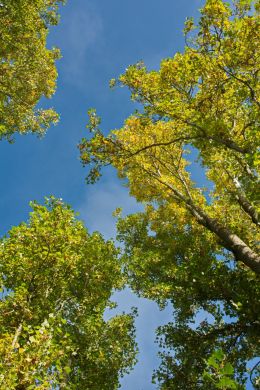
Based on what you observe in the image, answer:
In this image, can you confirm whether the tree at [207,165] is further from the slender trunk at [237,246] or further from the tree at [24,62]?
the tree at [24,62]

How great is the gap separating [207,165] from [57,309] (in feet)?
31.4

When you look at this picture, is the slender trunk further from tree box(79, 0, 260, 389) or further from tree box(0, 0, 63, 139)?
tree box(0, 0, 63, 139)

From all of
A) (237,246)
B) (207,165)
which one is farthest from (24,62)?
(237,246)

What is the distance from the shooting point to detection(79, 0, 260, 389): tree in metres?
13.0

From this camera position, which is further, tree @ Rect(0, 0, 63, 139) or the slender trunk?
tree @ Rect(0, 0, 63, 139)

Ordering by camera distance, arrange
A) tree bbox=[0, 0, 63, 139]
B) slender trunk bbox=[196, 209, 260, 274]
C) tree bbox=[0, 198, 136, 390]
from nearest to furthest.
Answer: tree bbox=[0, 198, 136, 390] → slender trunk bbox=[196, 209, 260, 274] → tree bbox=[0, 0, 63, 139]

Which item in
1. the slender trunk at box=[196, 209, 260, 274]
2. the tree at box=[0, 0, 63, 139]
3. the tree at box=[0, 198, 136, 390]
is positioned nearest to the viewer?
the tree at box=[0, 198, 136, 390]

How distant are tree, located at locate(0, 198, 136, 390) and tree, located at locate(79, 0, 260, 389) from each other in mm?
2597

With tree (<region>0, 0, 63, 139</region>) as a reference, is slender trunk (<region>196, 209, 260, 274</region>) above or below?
below

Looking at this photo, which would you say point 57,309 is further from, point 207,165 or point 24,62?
point 24,62

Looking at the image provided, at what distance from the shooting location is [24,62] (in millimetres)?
22047

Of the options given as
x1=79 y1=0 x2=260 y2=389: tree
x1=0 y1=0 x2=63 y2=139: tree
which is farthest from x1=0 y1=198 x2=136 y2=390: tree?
x1=0 y1=0 x2=63 y2=139: tree

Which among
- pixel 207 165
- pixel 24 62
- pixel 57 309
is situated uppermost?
pixel 24 62

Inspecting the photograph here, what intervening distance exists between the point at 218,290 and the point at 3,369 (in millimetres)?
10716
